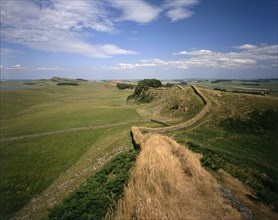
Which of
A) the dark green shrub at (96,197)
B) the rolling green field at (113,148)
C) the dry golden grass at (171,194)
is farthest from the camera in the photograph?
the rolling green field at (113,148)

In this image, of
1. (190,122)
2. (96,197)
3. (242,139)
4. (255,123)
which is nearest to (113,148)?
(96,197)

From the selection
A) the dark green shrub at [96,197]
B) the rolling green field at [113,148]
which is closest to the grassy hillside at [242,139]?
the rolling green field at [113,148]

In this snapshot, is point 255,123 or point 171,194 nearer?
point 171,194

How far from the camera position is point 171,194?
10.0 m

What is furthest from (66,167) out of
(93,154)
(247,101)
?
(247,101)

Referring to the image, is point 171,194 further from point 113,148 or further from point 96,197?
point 113,148

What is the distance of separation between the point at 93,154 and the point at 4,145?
1980 cm

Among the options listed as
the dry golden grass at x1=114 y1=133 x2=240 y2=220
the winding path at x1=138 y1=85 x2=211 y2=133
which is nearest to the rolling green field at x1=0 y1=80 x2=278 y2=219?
the winding path at x1=138 y1=85 x2=211 y2=133

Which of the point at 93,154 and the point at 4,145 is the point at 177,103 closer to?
the point at 93,154

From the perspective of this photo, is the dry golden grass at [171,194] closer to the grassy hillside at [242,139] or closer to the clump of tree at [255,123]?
the grassy hillside at [242,139]

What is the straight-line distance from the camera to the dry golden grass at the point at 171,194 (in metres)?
8.58

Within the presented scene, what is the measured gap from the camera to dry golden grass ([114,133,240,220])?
858 centimetres

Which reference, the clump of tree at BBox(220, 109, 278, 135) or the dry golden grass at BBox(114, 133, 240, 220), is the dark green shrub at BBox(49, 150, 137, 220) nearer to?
the dry golden grass at BBox(114, 133, 240, 220)

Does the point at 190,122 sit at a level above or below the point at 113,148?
above
